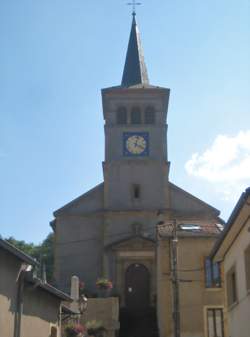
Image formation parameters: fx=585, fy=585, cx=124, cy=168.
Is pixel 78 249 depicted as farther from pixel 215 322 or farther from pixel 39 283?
pixel 39 283

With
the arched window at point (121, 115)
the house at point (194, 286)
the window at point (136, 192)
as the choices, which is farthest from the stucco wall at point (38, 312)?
the arched window at point (121, 115)

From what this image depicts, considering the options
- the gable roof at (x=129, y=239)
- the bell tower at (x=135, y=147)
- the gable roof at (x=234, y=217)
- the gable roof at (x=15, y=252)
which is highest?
the bell tower at (x=135, y=147)

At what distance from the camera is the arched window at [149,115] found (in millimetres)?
43906

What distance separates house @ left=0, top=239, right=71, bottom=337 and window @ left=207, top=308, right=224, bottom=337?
440 inches

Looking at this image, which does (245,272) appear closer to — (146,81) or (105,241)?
(105,241)

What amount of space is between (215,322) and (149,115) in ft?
67.6

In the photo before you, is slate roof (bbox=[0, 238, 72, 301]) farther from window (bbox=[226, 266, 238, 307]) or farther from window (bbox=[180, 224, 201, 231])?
window (bbox=[180, 224, 201, 231])

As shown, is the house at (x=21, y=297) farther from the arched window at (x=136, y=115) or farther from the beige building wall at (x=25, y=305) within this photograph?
the arched window at (x=136, y=115)

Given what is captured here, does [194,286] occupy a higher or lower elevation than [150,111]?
lower

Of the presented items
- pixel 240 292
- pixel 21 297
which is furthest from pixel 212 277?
pixel 21 297

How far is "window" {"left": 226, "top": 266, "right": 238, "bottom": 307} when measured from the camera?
55.9 ft

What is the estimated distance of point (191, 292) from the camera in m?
27.0

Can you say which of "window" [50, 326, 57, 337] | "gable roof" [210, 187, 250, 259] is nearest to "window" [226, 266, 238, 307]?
"gable roof" [210, 187, 250, 259]

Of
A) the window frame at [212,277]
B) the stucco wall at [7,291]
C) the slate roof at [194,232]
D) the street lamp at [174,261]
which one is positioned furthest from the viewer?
the slate roof at [194,232]
